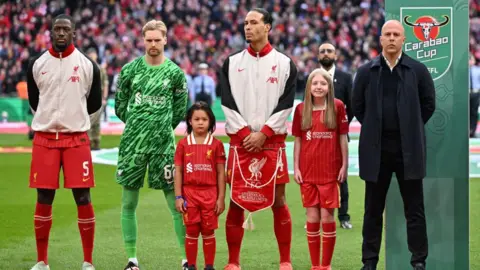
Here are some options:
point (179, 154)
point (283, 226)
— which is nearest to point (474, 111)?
point (283, 226)

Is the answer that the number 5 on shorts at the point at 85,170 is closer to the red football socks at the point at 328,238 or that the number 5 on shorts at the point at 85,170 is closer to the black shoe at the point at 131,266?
the black shoe at the point at 131,266

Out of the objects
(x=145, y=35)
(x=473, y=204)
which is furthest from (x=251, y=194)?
(x=473, y=204)

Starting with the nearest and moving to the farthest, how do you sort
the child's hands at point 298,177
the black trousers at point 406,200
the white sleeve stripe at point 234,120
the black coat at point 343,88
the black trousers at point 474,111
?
1. the black trousers at point 406,200
2. the white sleeve stripe at point 234,120
3. the child's hands at point 298,177
4. the black coat at point 343,88
5. the black trousers at point 474,111

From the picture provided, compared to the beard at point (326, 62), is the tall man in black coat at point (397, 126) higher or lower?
lower

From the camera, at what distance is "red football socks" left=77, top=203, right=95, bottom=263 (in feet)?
28.5

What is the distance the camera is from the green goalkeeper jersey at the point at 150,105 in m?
8.62

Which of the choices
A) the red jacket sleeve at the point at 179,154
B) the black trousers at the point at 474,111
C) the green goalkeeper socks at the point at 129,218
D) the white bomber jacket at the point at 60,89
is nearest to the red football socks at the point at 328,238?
the red jacket sleeve at the point at 179,154

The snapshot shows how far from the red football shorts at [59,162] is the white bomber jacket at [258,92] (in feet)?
4.40

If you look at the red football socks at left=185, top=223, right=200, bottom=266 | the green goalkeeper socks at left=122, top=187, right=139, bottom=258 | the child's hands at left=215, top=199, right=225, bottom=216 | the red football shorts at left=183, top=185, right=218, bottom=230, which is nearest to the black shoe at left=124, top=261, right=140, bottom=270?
the green goalkeeper socks at left=122, top=187, right=139, bottom=258

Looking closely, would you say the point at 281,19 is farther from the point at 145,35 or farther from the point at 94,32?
the point at 145,35

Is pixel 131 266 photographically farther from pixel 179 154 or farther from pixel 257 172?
pixel 257 172

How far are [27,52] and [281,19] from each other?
9321 mm

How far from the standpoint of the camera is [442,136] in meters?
8.30

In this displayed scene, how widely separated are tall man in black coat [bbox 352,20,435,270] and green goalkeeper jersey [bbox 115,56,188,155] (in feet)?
5.54
